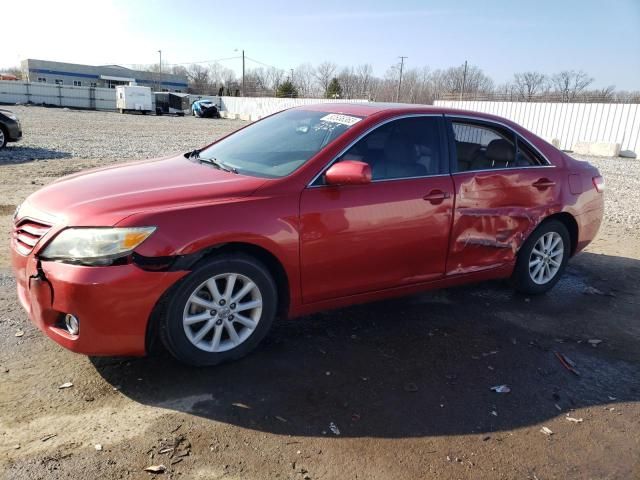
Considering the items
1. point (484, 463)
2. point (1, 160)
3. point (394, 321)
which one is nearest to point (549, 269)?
point (394, 321)

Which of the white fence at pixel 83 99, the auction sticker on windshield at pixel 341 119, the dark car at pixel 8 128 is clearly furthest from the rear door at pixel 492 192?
the white fence at pixel 83 99

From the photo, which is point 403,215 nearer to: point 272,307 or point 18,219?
point 272,307

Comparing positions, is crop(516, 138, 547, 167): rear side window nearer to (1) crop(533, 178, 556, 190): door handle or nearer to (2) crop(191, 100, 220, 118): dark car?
(1) crop(533, 178, 556, 190): door handle

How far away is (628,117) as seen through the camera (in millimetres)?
22953

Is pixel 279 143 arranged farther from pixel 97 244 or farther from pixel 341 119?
pixel 97 244

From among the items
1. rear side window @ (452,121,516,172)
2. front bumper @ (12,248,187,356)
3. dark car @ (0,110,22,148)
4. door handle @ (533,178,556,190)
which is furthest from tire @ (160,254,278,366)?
dark car @ (0,110,22,148)

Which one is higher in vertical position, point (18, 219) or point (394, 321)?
point (18, 219)

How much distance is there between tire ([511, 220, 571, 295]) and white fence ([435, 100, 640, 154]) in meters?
17.9

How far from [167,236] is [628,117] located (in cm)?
2507

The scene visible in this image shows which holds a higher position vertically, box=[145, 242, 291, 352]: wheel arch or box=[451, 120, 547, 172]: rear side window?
box=[451, 120, 547, 172]: rear side window

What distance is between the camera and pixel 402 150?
4.11m

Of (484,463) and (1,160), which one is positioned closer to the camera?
(484,463)

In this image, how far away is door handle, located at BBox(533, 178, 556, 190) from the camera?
4.78m

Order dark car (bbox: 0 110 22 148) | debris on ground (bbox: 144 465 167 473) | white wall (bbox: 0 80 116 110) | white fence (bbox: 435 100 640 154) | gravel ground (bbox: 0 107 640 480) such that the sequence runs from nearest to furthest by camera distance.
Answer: debris on ground (bbox: 144 465 167 473)
gravel ground (bbox: 0 107 640 480)
dark car (bbox: 0 110 22 148)
white fence (bbox: 435 100 640 154)
white wall (bbox: 0 80 116 110)
